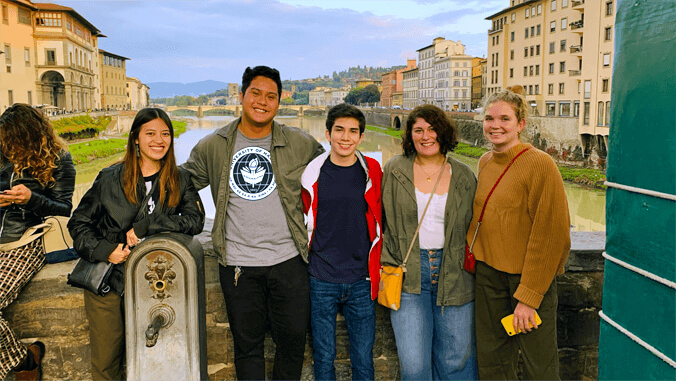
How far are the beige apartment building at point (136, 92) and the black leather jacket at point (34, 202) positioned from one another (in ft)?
178

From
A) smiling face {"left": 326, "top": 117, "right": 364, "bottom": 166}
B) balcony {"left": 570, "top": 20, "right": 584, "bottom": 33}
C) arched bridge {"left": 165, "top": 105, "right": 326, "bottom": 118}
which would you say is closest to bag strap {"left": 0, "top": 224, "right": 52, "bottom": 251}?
smiling face {"left": 326, "top": 117, "right": 364, "bottom": 166}

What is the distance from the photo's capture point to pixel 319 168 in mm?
1771

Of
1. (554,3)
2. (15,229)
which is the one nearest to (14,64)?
(554,3)

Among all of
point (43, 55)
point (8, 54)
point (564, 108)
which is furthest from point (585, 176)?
point (43, 55)

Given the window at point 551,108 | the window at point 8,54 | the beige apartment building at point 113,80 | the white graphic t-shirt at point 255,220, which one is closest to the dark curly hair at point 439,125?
the white graphic t-shirt at point 255,220

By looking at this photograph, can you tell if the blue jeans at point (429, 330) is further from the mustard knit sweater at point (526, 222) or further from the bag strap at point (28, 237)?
the bag strap at point (28, 237)

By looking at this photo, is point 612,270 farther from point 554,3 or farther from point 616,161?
point 554,3

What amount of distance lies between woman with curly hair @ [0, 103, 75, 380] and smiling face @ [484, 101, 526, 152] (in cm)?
144

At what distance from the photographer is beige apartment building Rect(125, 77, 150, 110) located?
53147 mm

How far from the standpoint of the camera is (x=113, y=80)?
4759cm

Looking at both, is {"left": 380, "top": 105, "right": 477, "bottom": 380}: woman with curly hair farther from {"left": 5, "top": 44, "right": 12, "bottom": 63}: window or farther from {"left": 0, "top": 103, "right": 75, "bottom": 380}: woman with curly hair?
{"left": 5, "top": 44, "right": 12, "bottom": 63}: window

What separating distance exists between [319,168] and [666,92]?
100 centimetres

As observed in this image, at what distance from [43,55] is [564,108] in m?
31.1

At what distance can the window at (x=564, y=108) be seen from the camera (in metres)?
23.5
